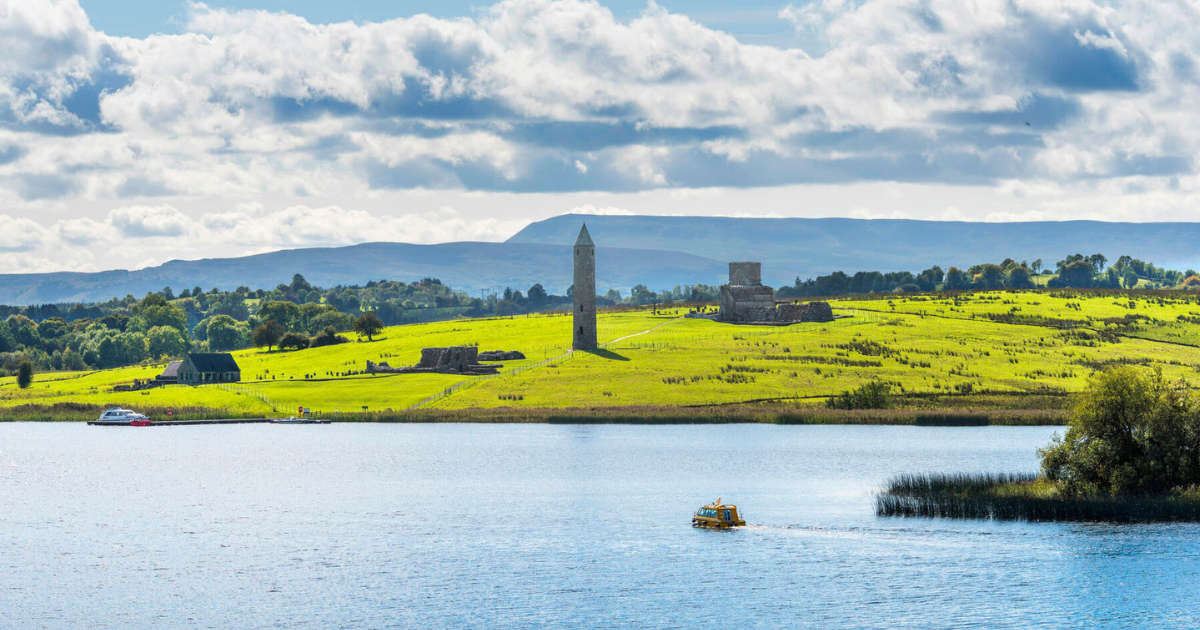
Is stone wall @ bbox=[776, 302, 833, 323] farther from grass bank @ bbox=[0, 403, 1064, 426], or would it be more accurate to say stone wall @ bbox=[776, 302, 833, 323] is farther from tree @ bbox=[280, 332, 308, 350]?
tree @ bbox=[280, 332, 308, 350]

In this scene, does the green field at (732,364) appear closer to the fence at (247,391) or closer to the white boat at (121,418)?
the fence at (247,391)

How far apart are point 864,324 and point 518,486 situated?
95127 millimetres

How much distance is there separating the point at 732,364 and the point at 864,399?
20805 millimetres

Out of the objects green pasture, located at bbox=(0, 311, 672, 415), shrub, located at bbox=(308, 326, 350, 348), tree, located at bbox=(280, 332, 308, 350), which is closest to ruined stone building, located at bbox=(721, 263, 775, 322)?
green pasture, located at bbox=(0, 311, 672, 415)

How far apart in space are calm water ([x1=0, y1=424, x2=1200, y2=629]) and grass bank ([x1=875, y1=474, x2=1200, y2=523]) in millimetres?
1139

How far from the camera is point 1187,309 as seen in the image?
165125 mm

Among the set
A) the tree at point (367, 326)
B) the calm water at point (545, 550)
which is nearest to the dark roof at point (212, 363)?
the tree at point (367, 326)

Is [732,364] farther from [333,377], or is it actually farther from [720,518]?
[720,518]

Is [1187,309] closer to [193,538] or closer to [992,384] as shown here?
[992,384]

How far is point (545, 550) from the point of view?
50719mm

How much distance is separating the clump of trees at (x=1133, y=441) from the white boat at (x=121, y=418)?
278 ft

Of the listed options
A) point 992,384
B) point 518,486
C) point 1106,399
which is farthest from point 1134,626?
point 992,384

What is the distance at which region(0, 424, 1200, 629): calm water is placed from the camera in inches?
1626

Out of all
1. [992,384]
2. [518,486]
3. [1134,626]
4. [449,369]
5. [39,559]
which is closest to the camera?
[1134,626]
